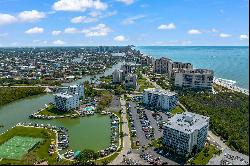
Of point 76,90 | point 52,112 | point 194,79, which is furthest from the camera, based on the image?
point 194,79

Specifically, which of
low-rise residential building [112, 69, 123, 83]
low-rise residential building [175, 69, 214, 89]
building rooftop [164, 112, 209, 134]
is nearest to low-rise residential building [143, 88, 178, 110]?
building rooftop [164, 112, 209, 134]

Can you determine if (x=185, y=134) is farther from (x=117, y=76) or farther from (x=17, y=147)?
(x=117, y=76)

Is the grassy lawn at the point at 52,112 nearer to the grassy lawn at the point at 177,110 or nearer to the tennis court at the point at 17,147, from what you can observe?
the tennis court at the point at 17,147

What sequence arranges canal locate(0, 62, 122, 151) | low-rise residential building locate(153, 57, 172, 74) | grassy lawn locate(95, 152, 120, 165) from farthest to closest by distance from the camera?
low-rise residential building locate(153, 57, 172, 74)
canal locate(0, 62, 122, 151)
grassy lawn locate(95, 152, 120, 165)

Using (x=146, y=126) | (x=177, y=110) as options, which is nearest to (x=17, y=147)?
(x=146, y=126)

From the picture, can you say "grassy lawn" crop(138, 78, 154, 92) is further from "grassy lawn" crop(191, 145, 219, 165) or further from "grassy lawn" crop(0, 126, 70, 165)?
"grassy lawn" crop(191, 145, 219, 165)

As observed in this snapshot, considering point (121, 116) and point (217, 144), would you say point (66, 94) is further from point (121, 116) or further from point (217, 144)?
point (217, 144)

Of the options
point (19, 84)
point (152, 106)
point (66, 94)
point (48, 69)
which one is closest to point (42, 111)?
point (66, 94)
